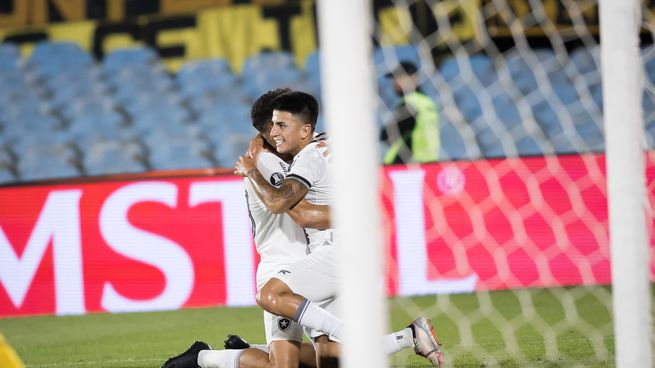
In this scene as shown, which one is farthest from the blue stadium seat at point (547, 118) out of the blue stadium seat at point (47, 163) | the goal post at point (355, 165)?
the goal post at point (355, 165)

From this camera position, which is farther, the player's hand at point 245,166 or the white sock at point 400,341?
the white sock at point 400,341

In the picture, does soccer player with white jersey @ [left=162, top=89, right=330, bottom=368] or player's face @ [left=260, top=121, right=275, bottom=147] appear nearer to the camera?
soccer player with white jersey @ [left=162, top=89, right=330, bottom=368]

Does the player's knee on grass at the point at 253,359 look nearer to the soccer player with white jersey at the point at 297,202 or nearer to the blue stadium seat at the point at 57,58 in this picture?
the soccer player with white jersey at the point at 297,202

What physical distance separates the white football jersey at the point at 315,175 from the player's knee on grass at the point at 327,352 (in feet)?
1.37

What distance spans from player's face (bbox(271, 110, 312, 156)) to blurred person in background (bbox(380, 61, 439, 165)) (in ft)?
11.8

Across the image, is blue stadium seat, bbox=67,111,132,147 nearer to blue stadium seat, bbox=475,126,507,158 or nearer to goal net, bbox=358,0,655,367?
goal net, bbox=358,0,655,367

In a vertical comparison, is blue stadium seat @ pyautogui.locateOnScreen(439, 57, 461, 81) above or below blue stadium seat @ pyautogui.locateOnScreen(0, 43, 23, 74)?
below

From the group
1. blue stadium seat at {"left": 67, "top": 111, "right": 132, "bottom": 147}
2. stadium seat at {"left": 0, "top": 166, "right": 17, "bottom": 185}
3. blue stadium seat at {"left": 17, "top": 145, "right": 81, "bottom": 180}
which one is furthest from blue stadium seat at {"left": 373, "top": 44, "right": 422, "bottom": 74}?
stadium seat at {"left": 0, "top": 166, "right": 17, "bottom": 185}

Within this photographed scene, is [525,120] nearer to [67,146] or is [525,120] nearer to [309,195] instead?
[67,146]

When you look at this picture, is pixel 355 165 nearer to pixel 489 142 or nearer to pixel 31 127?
pixel 489 142

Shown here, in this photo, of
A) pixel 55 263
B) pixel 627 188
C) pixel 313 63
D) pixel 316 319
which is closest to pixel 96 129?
pixel 313 63

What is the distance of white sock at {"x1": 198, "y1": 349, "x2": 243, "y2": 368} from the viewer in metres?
3.93

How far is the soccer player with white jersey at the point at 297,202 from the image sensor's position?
3527 mm

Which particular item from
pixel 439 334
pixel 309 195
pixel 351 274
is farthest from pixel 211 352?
pixel 351 274
